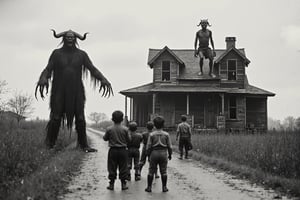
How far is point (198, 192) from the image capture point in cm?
688

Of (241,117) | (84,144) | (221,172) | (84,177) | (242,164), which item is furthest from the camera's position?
(241,117)

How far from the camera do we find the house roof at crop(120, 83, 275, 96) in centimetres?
2608

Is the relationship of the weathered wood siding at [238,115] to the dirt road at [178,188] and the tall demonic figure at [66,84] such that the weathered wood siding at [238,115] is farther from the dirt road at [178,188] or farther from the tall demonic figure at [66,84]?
the dirt road at [178,188]

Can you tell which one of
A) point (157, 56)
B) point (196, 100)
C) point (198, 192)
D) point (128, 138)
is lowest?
point (198, 192)

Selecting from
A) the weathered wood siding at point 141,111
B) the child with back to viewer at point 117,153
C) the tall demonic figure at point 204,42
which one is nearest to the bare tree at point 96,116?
the weathered wood siding at point 141,111

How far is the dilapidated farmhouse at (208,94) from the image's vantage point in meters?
27.7

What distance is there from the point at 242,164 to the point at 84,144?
196 inches

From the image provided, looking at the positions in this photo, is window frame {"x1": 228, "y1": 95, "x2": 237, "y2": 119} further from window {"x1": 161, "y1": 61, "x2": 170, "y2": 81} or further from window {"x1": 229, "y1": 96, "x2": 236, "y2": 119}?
window {"x1": 161, "y1": 61, "x2": 170, "y2": 81}

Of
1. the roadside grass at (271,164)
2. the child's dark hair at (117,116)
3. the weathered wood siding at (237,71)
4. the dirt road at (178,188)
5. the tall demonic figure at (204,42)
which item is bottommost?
the dirt road at (178,188)

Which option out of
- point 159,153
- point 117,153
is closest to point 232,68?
point 159,153

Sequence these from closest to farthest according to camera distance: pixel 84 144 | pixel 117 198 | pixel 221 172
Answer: pixel 117 198
pixel 221 172
pixel 84 144

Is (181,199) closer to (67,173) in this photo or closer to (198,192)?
(198,192)

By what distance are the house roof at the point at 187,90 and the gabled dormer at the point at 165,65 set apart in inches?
25.1

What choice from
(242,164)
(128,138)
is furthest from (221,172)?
(128,138)
